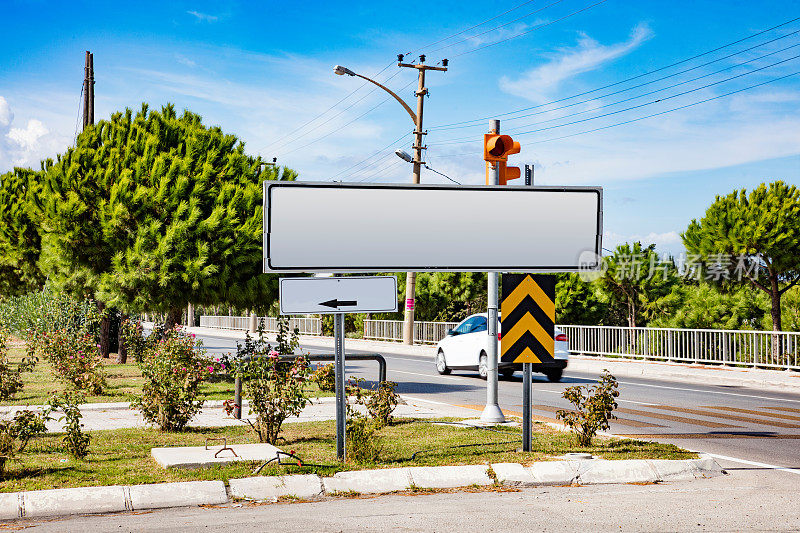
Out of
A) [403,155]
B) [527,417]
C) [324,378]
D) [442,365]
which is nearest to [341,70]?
[403,155]

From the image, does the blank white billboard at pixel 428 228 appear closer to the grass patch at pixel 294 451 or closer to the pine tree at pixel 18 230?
the grass patch at pixel 294 451

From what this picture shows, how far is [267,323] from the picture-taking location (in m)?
56.3

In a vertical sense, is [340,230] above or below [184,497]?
above

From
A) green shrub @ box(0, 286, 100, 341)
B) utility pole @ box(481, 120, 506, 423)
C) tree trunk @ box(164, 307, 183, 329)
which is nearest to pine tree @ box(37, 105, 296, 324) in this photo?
tree trunk @ box(164, 307, 183, 329)

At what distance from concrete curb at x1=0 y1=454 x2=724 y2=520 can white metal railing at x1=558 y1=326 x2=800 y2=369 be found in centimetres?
1570

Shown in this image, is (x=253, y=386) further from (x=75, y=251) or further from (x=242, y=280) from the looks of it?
(x=75, y=251)

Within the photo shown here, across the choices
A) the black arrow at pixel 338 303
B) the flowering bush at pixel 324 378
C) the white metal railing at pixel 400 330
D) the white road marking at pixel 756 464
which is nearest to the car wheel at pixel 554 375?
the flowering bush at pixel 324 378

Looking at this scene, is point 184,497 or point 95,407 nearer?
point 184,497

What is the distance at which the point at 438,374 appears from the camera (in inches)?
889

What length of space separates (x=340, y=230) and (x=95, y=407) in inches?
271

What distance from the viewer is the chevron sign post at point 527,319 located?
8516 mm

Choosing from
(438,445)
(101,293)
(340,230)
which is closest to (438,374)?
(101,293)

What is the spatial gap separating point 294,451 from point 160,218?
8.96 metres

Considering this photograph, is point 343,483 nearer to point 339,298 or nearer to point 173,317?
point 339,298
